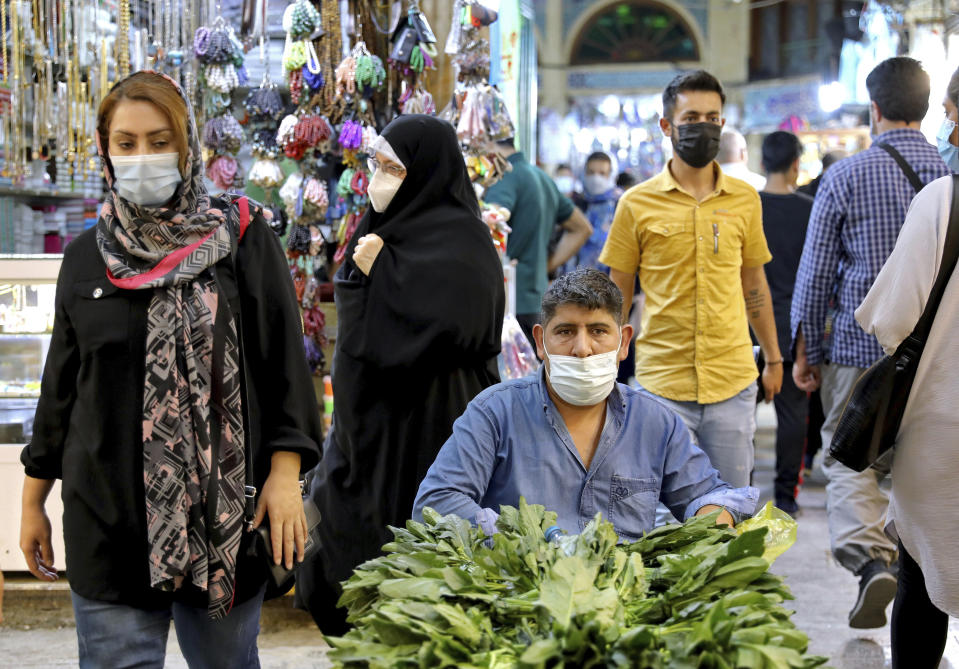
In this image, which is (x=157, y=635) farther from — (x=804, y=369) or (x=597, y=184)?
(x=597, y=184)

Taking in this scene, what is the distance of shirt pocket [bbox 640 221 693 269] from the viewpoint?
381 cm

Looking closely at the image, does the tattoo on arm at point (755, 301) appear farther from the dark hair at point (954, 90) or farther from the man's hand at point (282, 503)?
the man's hand at point (282, 503)

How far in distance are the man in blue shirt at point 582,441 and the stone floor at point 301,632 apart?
1809 mm

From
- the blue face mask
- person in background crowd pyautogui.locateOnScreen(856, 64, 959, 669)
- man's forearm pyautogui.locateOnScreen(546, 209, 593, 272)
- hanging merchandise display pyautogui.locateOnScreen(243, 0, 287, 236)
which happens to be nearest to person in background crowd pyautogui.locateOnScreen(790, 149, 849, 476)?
man's forearm pyautogui.locateOnScreen(546, 209, 593, 272)

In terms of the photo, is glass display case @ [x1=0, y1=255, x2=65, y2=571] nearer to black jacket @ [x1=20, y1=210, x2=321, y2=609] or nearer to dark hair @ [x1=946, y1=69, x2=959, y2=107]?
black jacket @ [x1=20, y1=210, x2=321, y2=609]

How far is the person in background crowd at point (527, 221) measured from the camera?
5839 mm

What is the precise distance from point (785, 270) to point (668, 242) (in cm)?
249

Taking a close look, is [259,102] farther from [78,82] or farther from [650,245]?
[650,245]

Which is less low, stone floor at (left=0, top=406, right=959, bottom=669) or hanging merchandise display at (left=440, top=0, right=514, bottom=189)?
hanging merchandise display at (left=440, top=0, right=514, bottom=189)

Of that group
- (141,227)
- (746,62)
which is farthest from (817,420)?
(746,62)

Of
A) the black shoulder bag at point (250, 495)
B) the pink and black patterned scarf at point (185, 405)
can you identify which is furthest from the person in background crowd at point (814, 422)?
the pink and black patterned scarf at point (185, 405)

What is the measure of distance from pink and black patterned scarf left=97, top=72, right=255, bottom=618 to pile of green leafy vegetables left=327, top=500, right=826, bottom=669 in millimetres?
510

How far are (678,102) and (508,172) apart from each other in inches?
78.0

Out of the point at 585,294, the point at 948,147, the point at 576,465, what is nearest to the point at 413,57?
the point at 948,147
